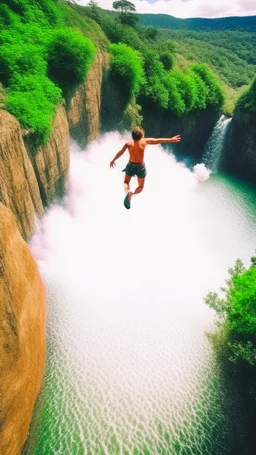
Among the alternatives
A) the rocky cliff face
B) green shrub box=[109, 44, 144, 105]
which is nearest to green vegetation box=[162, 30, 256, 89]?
the rocky cliff face

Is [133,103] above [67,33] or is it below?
below

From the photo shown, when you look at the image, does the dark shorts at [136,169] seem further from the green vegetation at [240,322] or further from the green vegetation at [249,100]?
the green vegetation at [249,100]

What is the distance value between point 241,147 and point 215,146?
110 inches

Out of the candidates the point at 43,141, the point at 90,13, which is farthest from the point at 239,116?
the point at 43,141

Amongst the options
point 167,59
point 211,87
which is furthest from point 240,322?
point 211,87

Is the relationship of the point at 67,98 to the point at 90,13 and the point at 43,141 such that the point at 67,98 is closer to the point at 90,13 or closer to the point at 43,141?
the point at 43,141

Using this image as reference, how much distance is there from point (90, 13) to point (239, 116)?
57.5 feet

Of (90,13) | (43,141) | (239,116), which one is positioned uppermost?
(90,13)

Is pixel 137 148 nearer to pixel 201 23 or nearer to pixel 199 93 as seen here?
pixel 199 93

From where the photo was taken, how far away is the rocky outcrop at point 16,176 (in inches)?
348

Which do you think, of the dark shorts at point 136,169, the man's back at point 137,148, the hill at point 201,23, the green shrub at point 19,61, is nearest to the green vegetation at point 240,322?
the dark shorts at point 136,169

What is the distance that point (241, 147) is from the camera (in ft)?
103

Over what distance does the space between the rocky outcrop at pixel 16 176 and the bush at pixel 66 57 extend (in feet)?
20.4

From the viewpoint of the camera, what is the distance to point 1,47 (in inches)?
469
